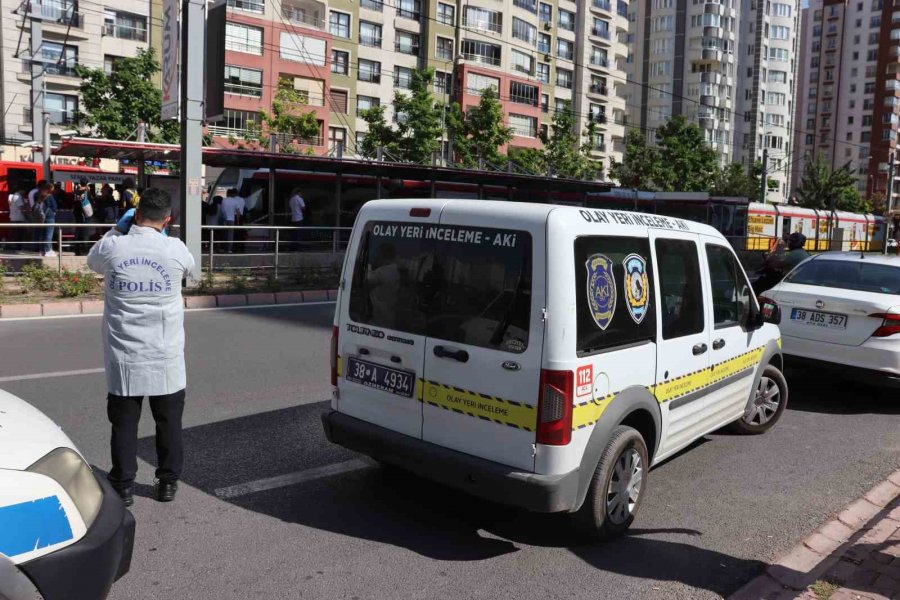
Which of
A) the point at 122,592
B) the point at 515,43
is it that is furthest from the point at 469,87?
the point at 122,592

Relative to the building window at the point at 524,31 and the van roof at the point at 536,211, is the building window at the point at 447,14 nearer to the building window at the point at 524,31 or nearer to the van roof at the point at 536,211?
the building window at the point at 524,31

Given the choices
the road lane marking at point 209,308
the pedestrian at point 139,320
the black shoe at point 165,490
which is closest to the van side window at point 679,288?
the pedestrian at point 139,320

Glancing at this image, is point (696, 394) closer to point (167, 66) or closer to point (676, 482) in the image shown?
point (676, 482)

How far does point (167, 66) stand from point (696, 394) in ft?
47.1

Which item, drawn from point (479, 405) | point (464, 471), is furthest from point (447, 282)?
point (464, 471)

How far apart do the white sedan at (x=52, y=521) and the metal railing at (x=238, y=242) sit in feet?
A: 40.6

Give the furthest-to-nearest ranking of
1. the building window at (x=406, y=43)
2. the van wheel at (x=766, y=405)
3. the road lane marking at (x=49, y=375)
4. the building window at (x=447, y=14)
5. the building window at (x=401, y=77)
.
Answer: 1. the building window at (x=447, y=14)
2. the building window at (x=406, y=43)
3. the building window at (x=401, y=77)
4. the road lane marking at (x=49, y=375)
5. the van wheel at (x=766, y=405)

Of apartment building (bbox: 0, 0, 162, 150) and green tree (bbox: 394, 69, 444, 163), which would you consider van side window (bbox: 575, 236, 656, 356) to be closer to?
green tree (bbox: 394, 69, 444, 163)

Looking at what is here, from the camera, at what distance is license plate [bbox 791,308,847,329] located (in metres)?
7.65

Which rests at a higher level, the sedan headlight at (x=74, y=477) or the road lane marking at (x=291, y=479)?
the sedan headlight at (x=74, y=477)

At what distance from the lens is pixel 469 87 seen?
62.6m

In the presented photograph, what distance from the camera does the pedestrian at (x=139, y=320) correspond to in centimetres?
424

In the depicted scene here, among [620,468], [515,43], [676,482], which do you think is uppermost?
[515,43]

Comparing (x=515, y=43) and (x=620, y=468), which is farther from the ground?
(x=515, y=43)
